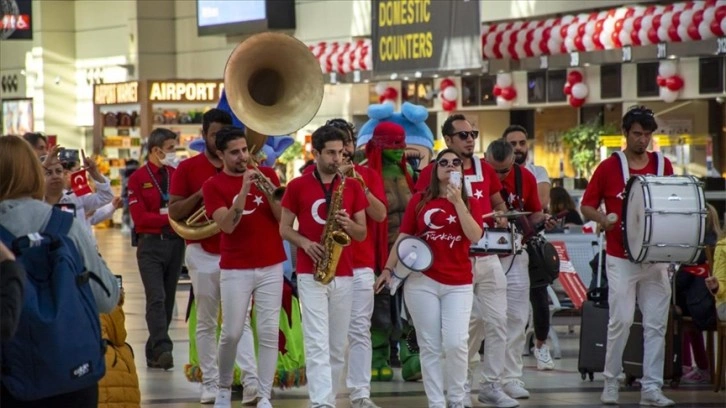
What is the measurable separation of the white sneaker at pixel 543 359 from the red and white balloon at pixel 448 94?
65.0 feet

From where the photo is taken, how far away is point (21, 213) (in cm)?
579

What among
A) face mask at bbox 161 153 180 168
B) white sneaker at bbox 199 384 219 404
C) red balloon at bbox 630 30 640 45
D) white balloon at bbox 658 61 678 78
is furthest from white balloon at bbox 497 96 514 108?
white sneaker at bbox 199 384 219 404

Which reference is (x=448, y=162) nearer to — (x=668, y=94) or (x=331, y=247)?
(x=331, y=247)

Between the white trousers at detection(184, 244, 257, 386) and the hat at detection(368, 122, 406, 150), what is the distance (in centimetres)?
172

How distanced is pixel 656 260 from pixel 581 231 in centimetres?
701

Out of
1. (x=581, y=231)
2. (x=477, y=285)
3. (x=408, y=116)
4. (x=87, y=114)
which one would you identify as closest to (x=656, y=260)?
(x=477, y=285)

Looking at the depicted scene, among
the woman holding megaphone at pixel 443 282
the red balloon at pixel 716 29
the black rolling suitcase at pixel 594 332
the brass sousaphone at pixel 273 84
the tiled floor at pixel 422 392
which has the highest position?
the red balloon at pixel 716 29

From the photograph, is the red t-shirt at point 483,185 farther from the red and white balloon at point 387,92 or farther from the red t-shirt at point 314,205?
the red and white balloon at point 387,92

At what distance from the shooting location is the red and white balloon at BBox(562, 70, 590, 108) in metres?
28.4

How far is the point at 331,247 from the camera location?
9.31 m

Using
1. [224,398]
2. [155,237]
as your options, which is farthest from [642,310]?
[155,237]

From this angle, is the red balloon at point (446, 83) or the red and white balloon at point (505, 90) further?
the red balloon at point (446, 83)

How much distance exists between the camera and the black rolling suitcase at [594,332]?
11320mm

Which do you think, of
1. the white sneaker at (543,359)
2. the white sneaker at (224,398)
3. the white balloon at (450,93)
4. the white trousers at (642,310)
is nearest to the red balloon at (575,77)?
the white balloon at (450,93)
